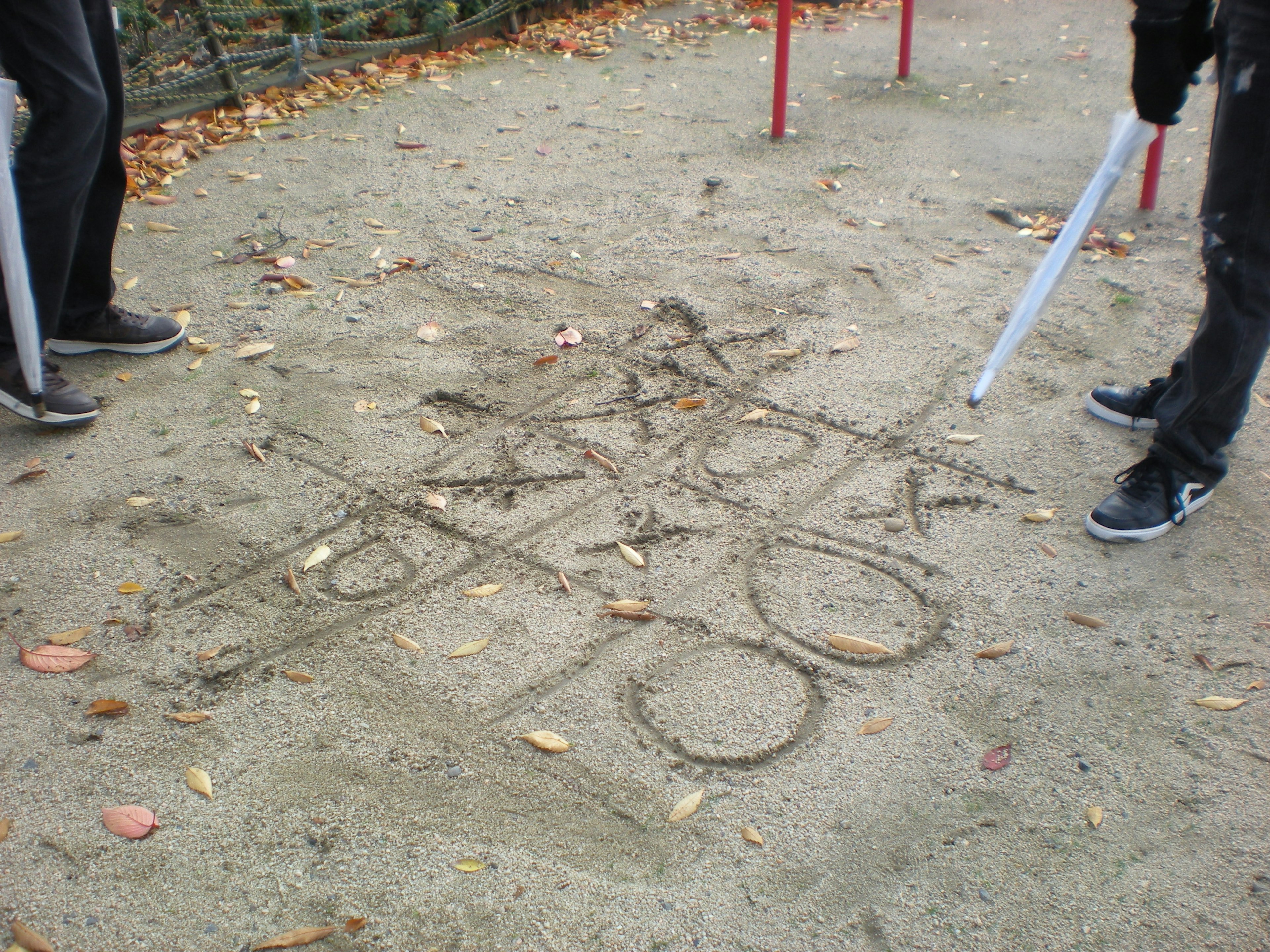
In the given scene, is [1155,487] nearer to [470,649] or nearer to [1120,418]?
[1120,418]

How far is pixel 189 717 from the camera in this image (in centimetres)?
181

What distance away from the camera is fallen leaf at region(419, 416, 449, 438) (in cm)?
268

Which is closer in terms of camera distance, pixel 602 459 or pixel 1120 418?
pixel 602 459

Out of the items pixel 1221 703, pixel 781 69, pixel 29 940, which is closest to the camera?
pixel 29 940

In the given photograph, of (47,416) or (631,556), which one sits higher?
(47,416)

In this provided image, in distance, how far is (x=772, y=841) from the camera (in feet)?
5.24

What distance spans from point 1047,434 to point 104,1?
297cm

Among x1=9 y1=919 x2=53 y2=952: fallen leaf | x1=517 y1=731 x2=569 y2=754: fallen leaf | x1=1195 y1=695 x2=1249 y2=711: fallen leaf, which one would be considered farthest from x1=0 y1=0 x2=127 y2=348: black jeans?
x1=1195 y1=695 x2=1249 y2=711: fallen leaf

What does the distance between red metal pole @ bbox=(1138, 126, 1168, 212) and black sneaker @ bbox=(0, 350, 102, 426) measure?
412cm

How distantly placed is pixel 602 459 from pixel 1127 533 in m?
1.35

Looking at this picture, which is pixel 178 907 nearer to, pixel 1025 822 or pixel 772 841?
pixel 772 841

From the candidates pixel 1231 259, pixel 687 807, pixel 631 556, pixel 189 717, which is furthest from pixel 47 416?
pixel 1231 259

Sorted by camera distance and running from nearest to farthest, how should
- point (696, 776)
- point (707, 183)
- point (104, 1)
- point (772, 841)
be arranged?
point (772, 841), point (696, 776), point (104, 1), point (707, 183)

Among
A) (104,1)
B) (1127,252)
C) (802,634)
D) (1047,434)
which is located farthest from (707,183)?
(802,634)
